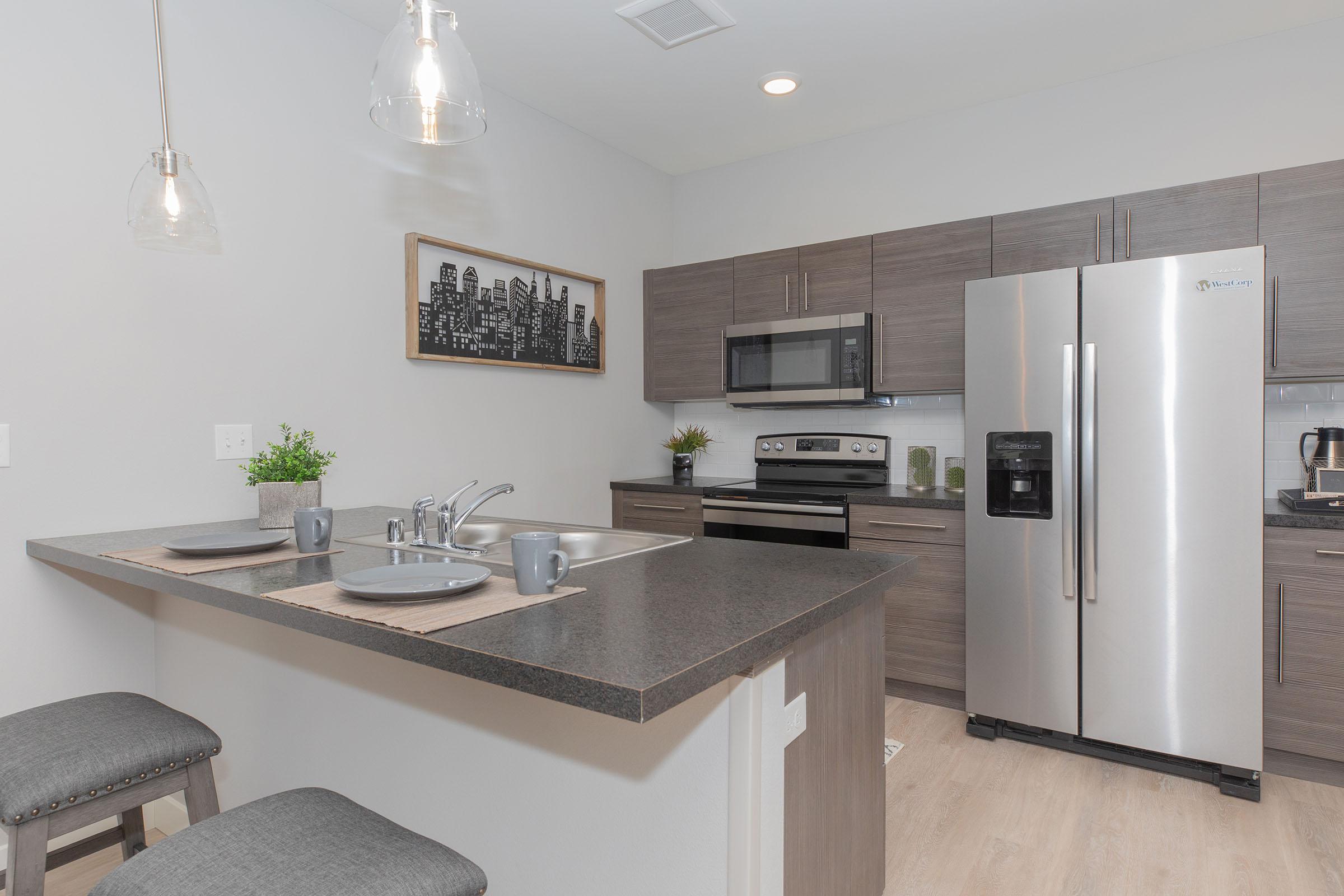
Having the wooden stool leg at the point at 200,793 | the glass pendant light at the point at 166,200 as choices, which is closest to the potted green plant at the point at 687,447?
the glass pendant light at the point at 166,200

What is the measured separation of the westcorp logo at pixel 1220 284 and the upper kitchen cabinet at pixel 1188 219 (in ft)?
1.01

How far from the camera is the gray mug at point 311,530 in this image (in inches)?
68.0

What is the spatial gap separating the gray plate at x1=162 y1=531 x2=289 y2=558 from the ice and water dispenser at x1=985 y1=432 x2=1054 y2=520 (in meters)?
2.38

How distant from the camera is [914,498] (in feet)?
10.1

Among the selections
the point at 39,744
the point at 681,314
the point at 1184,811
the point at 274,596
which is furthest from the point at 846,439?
the point at 39,744

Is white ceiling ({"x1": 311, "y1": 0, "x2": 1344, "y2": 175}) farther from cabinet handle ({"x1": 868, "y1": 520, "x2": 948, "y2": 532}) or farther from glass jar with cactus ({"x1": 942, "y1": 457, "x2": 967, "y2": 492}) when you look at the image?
cabinet handle ({"x1": 868, "y1": 520, "x2": 948, "y2": 532})

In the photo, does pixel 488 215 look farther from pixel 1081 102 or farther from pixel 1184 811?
pixel 1184 811

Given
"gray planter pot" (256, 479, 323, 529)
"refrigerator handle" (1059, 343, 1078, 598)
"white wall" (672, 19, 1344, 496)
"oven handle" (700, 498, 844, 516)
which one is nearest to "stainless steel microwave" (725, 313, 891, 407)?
"white wall" (672, 19, 1344, 496)

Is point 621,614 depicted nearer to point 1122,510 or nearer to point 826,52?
point 1122,510

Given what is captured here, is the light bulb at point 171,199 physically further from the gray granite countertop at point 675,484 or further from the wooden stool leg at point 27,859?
the gray granite countertop at point 675,484

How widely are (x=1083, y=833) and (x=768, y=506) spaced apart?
1702 millimetres

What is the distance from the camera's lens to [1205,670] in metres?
2.39

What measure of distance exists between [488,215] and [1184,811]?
11.0 feet

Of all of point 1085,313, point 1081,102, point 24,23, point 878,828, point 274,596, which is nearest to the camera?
point 274,596
